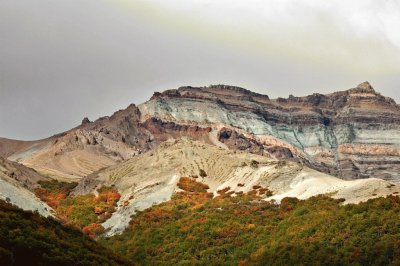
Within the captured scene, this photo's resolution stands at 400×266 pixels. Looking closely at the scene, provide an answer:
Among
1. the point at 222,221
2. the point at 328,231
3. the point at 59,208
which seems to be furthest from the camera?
the point at 59,208

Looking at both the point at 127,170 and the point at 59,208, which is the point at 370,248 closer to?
the point at 59,208

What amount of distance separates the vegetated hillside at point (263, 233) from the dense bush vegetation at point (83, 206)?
7.72 metres

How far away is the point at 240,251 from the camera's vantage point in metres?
61.9

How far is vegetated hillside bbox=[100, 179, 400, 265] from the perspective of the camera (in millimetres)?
51875

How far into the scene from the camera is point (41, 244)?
3681cm

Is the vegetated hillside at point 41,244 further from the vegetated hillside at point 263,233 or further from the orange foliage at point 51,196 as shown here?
the orange foliage at point 51,196

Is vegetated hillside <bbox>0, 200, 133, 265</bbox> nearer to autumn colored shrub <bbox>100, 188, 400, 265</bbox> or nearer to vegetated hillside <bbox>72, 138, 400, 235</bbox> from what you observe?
autumn colored shrub <bbox>100, 188, 400, 265</bbox>

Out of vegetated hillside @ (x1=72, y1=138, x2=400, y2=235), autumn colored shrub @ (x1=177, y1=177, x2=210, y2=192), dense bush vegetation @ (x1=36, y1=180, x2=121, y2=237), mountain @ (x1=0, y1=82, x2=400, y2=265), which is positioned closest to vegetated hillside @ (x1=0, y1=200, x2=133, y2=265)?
mountain @ (x1=0, y1=82, x2=400, y2=265)

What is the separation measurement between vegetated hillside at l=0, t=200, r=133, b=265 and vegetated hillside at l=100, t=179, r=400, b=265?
18019 mm

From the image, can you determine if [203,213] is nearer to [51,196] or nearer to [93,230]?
[93,230]

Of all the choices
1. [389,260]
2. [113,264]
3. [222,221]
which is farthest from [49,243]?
[222,221]

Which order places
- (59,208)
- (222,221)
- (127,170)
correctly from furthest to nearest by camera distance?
(127,170) < (59,208) < (222,221)

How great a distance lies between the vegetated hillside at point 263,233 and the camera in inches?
2042

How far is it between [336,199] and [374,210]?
39.7 ft
